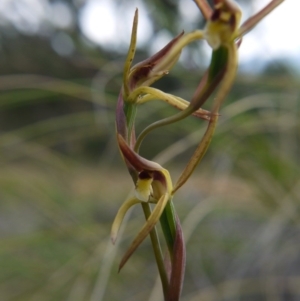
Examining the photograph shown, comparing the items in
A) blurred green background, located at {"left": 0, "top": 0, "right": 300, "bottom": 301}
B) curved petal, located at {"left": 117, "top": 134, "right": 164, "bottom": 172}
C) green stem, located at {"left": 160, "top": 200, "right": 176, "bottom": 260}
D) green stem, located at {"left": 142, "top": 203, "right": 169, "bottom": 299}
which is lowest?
green stem, located at {"left": 142, "top": 203, "right": 169, "bottom": 299}

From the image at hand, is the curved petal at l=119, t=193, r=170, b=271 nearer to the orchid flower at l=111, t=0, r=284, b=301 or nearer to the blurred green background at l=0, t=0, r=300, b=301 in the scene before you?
the orchid flower at l=111, t=0, r=284, b=301

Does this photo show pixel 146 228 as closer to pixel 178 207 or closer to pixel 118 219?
pixel 118 219

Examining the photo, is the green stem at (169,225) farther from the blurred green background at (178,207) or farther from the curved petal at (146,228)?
the blurred green background at (178,207)

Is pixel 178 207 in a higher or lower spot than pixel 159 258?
higher

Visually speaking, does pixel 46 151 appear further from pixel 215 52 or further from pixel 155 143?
pixel 155 143

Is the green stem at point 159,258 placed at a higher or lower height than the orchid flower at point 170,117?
lower

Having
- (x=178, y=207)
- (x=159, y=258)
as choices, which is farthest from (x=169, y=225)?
(x=178, y=207)

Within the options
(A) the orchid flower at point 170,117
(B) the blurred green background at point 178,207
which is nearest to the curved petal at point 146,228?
(A) the orchid flower at point 170,117

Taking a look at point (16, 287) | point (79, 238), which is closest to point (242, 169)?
point (79, 238)

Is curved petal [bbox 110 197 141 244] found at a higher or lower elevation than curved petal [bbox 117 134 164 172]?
lower

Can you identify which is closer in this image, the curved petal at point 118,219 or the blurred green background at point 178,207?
the curved petal at point 118,219

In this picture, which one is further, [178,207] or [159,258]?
[178,207]

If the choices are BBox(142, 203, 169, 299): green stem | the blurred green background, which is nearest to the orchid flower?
BBox(142, 203, 169, 299): green stem
